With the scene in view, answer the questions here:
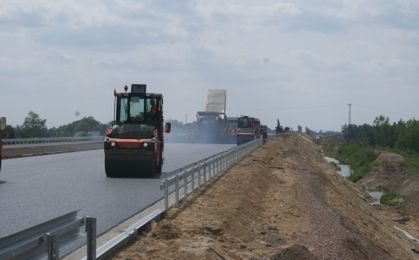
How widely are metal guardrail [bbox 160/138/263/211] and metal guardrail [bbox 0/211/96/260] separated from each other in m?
5.94

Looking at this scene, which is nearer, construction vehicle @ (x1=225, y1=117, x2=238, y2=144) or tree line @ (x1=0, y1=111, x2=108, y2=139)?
construction vehicle @ (x1=225, y1=117, x2=238, y2=144)

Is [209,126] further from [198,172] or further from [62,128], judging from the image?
[198,172]

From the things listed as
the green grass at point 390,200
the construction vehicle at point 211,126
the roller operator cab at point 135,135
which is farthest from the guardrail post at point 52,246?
the construction vehicle at point 211,126

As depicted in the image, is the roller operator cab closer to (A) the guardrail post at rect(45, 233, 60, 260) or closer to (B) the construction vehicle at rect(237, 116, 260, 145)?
(A) the guardrail post at rect(45, 233, 60, 260)

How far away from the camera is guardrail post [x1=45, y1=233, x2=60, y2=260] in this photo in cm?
742

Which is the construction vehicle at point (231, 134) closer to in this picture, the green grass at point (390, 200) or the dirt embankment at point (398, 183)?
the dirt embankment at point (398, 183)

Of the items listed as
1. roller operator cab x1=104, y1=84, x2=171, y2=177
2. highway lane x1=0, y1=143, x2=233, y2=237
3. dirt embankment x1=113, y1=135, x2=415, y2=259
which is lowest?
dirt embankment x1=113, y1=135, x2=415, y2=259

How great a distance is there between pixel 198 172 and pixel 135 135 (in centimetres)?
602

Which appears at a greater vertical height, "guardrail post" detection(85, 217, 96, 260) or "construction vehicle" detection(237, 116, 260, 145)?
"construction vehicle" detection(237, 116, 260, 145)

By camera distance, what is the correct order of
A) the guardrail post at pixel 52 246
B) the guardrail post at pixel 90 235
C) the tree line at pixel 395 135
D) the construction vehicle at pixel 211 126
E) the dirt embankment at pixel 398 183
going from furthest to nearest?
1. the tree line at pixel 395 135
2. the construction vehicle at pixel 211 126
3. the dirt embankment at pixel 398 183
4. the guardrail post at pixel 90 235
5. the guardrail post at pixel 52 246

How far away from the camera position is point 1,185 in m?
21.8

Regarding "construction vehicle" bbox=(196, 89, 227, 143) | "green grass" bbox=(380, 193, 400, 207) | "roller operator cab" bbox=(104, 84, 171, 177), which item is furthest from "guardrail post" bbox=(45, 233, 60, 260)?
"construction vehicle" bbox=(196, 89, 227, 143)

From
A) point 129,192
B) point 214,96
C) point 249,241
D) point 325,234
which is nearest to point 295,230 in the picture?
point 325,234

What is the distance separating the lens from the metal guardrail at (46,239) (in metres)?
6.62
